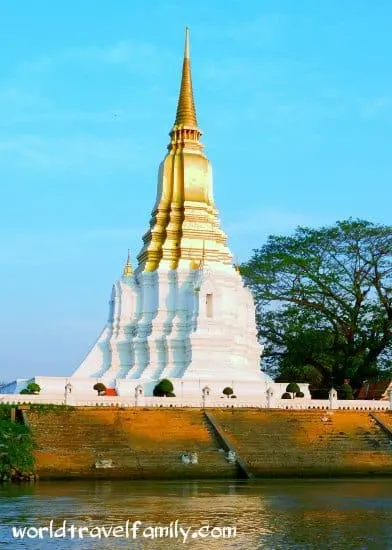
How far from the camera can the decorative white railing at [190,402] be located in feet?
122

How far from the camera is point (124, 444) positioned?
33344 mm

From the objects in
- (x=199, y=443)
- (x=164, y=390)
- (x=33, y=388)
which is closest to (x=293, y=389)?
(x=164, y=390)

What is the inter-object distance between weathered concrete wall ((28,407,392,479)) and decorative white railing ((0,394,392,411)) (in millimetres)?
994

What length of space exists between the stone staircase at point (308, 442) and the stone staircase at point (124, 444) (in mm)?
1336

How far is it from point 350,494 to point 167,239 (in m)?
28.7

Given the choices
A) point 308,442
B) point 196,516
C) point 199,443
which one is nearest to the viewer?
point 196,516

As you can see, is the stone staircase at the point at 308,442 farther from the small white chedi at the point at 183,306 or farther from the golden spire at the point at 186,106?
the golden spire at the point at 186,106

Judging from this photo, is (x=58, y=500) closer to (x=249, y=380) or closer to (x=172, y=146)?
(x=249, y=380)

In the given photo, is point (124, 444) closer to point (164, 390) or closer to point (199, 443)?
point (199, 443)

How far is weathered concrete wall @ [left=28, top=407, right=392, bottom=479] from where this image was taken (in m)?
31.9

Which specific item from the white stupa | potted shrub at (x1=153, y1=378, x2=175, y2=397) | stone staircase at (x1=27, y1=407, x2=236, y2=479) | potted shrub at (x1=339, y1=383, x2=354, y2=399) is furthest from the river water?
the white stupa

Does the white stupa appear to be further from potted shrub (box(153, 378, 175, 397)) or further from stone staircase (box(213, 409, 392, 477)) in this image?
stone staircase (box(213, 409, 392, 477))

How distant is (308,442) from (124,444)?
7.44 metres

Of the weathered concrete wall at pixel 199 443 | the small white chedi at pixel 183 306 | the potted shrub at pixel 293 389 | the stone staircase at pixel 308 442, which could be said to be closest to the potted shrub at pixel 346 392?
the potted shrub at pixel 293 389
